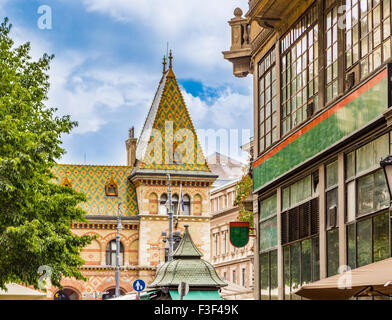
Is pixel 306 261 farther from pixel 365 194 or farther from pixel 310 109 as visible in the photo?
pixel 365 194

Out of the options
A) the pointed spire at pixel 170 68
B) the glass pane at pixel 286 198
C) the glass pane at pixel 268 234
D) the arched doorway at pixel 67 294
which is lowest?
the arched doorway at pixel 67 294

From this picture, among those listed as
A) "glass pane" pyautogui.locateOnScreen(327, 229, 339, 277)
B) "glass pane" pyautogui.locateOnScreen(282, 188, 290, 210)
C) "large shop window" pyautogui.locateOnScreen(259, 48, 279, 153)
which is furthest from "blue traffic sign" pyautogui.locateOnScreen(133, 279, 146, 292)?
"glass pane" pyautogui.locateOnScreen(327, 229, 339, 277)

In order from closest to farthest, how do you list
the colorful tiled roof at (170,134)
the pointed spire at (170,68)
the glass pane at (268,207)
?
the glass pane at (268,207)
the colorful tiled roof at (170,134)
the pointed spire at (170,68)

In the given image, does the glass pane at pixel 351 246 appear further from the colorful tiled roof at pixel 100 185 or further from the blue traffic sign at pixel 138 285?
the colorful tiled roof at pixel 100 185

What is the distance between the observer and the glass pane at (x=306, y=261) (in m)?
21.4

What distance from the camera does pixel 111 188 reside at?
8025 cm

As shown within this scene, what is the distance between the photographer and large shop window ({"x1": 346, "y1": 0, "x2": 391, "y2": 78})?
16500 mm

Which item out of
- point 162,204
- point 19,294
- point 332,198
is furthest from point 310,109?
point 162,204

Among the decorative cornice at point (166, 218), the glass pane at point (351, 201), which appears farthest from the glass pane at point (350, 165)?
the decorative cornice at point (166, 218)

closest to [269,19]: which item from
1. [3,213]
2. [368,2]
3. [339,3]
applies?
[339,3]

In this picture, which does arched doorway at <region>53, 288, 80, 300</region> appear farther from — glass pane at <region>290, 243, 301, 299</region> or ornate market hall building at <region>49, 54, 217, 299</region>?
glass pane at <region>290, 243, 301, 299</region>

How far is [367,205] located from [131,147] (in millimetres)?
70844

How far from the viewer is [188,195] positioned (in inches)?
3086

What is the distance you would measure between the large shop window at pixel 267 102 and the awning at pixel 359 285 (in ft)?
36.9
